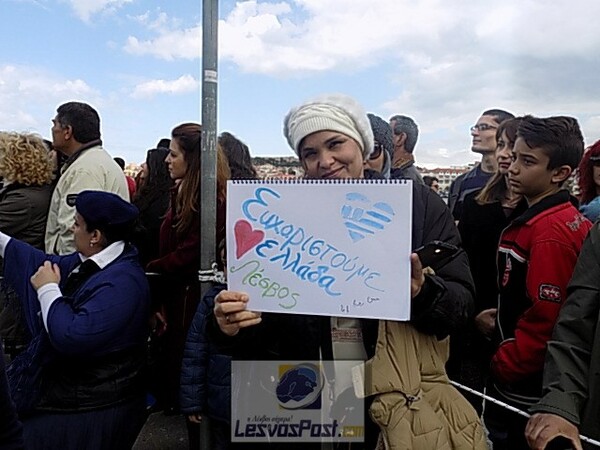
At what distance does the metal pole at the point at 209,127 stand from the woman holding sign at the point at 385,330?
11.1 inches

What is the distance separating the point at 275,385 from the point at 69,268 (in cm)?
119

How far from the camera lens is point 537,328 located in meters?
1.86

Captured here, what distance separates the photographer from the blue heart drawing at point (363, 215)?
144cm

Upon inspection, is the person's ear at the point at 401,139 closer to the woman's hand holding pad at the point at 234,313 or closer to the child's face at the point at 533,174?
the child's face at the point at 533,174

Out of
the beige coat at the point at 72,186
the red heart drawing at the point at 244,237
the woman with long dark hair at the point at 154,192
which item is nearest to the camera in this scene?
the red heart drawing at the point at 244,237

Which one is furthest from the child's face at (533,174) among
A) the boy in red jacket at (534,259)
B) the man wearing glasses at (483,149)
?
the man wearing glasses at (483,149)

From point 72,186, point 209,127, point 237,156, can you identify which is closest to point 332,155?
point 209,127

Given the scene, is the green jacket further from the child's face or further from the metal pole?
the metal pole

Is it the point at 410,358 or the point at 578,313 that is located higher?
the point at 578,313

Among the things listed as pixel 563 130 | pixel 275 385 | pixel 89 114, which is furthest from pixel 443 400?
pixel 89 114

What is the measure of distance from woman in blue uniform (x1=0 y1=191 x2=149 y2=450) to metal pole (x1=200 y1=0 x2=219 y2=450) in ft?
1.73

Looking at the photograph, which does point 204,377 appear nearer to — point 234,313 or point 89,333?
point 89,333

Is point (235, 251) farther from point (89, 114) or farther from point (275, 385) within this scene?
point (89, 114)

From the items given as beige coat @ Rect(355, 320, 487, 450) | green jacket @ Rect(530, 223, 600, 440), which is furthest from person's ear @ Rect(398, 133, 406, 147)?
beige coat @ Rect(355, 320, 487, 450)
